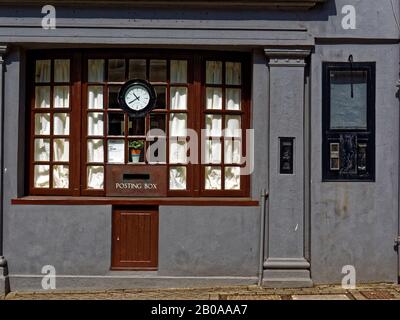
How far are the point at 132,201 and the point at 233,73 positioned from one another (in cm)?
240

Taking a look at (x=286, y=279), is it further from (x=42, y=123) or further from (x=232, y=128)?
(x=42, y=123)

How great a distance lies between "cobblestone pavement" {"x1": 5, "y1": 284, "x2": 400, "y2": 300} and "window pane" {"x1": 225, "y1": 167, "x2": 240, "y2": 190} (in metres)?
1.46

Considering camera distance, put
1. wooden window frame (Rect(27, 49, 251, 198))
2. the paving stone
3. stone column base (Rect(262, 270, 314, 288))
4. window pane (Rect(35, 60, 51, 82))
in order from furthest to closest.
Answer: window pane (Rect(35, 60, 51, 82))
wooden window frame (Rect(27, 49, 251, 198))
stone column base (Rect(262, 270, 314, 288))
the paving stone

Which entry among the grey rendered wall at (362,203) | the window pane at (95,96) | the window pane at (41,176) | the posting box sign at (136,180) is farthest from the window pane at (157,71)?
the grey rendered wall at (362,203)

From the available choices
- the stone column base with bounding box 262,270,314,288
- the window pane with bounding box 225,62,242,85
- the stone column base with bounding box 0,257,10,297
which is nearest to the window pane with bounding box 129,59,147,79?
the window pane with bounding box 225,62,242,85

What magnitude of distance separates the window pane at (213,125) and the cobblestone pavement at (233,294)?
2241 mm

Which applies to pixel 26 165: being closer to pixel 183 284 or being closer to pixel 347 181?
pixel 183 284

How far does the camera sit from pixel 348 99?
909 cm

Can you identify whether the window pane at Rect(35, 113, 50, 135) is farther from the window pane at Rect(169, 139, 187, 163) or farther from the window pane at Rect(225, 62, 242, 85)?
the window pane at Rect(225, 62, 242, 85)

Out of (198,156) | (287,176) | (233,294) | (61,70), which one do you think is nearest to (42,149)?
(61,70)

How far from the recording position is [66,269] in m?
A: 8.97

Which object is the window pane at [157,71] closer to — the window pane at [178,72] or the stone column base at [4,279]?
the window pane at [178,72]

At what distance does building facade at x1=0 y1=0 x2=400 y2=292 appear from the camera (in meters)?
8.91

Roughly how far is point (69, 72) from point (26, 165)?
150 centimetres
